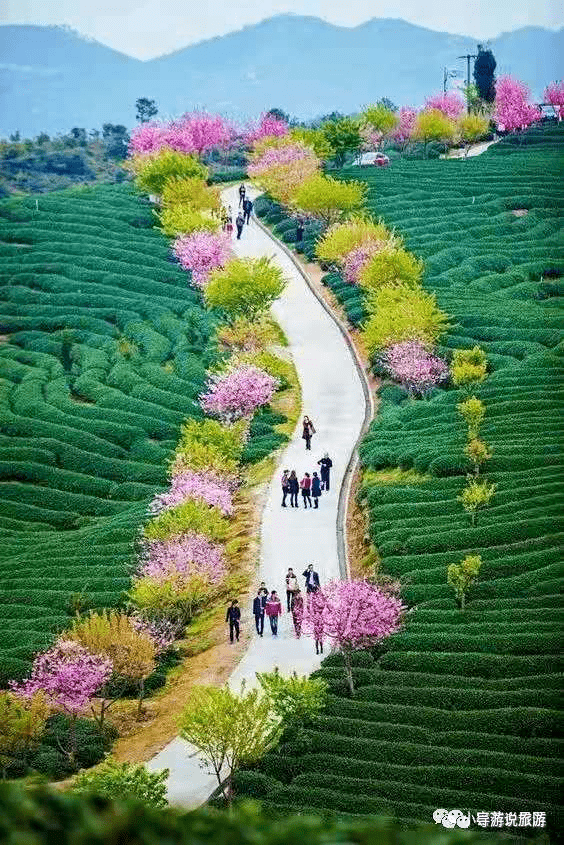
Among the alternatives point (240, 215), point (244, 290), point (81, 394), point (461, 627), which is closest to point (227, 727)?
point (461, 627)

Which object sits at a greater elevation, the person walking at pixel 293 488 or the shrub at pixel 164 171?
the shrub at pixel 164 171

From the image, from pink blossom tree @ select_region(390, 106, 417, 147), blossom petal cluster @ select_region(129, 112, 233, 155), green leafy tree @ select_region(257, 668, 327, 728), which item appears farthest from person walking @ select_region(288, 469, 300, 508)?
pink blossom tree @ select_region(390, 106, 417, 147)

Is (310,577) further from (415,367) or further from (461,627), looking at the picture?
(415,367)

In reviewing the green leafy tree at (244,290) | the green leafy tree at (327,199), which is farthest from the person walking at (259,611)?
the green leafy tree at (327,199)

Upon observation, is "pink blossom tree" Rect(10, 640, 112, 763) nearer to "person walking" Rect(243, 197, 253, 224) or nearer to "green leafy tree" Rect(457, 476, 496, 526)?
"green leafy tree" Rect(457, 476, 496, 526)

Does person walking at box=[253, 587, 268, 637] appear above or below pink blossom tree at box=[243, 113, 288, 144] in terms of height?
below

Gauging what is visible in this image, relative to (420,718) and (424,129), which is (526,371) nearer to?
(420,718)

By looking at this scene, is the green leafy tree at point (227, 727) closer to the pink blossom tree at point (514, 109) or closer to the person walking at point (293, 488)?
the person walking at point (293, 488)
